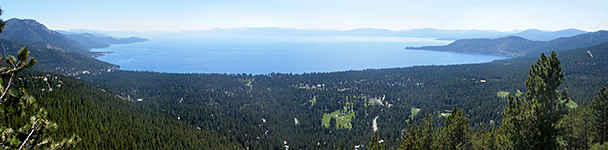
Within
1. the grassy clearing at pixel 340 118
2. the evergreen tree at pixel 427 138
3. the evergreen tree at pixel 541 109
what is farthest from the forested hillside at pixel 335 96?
the evergreen tree at pixel 541 109

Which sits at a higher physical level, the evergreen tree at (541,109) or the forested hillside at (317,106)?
the evergreen tree at (541,109)

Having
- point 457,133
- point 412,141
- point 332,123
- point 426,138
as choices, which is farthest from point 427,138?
point 332,123

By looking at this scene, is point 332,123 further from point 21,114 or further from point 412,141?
point 21,114

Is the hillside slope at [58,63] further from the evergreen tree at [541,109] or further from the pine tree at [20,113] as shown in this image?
the evergreen tree at [541,109]

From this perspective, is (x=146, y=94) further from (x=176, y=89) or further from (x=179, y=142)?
(x=179, y=142)

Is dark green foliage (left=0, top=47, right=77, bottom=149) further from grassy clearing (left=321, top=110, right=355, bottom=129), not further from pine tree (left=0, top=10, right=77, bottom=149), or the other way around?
grassy clearing (left=321, top=110, right=355, bottom=129)
